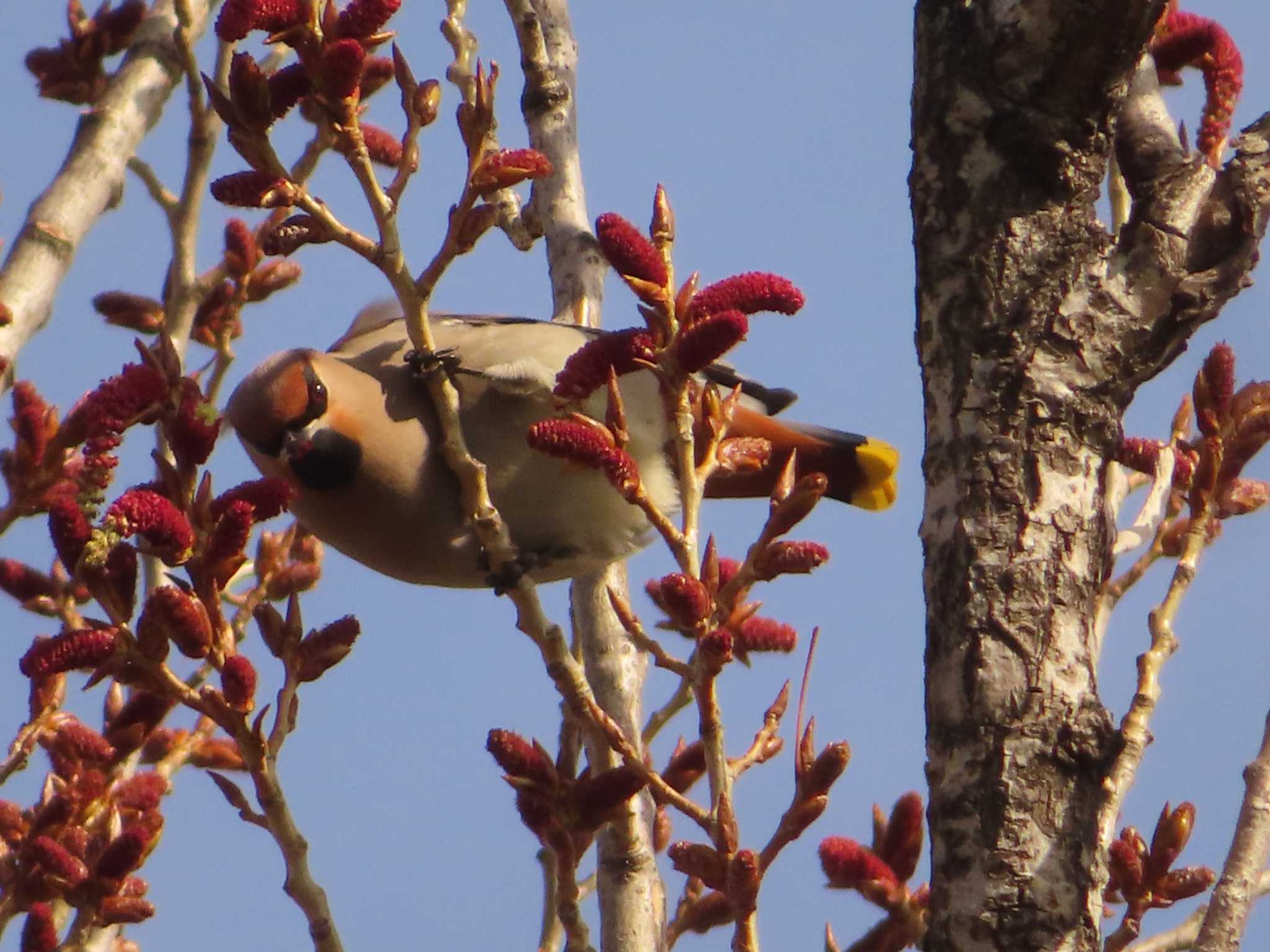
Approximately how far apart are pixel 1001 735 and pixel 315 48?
1.16 metres

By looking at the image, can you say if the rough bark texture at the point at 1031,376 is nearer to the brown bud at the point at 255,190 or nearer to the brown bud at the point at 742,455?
the brown bud at the point at 742,455

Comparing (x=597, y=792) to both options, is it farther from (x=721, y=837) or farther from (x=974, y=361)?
(x=974, y=361)

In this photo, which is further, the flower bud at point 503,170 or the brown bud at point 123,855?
the brown bud at point 123,855

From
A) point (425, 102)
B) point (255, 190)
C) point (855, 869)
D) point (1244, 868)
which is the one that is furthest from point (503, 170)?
point (1244, 868)

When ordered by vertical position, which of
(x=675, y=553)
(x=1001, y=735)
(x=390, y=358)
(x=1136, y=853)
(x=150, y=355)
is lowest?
(x=1001, y=735)

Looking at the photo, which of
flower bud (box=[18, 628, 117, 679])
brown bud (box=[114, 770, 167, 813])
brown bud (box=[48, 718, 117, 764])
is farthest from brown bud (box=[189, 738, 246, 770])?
flower bud (box=[18, 628, 117, 679])

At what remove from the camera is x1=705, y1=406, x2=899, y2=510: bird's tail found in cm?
442

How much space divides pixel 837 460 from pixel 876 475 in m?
0.11

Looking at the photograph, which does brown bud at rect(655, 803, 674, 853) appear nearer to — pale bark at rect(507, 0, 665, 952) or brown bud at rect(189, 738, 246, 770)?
pale bark at rect(507, 0, 665, 952)

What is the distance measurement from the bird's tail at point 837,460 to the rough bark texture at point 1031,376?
2.37 m

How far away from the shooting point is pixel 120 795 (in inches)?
116

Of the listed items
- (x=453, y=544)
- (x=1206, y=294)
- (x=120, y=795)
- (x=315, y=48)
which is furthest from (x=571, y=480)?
(x=1206, y=294)

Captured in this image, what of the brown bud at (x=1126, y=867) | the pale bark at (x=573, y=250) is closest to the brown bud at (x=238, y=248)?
the pale bark at (x=573, y=250)

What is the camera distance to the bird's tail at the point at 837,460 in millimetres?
4422
